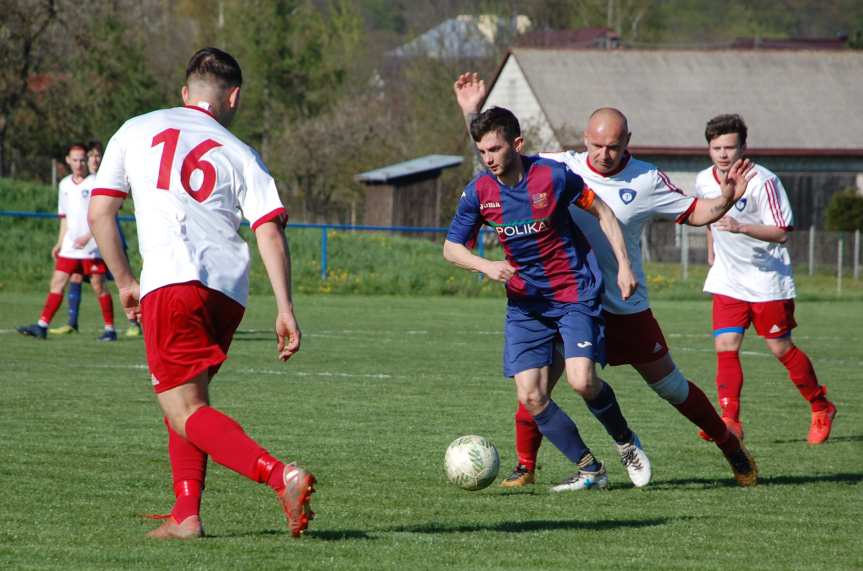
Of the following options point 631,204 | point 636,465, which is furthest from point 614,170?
point 636,465

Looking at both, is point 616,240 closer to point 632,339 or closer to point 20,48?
point 632,339

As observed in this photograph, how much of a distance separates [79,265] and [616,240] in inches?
428

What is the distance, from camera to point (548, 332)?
6.88m

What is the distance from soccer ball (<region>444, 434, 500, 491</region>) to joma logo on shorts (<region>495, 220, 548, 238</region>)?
3.51ft

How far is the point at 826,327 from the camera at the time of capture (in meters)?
21.2

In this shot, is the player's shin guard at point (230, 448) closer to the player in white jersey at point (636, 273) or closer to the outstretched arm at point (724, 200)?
the player in white jersey at point (636, 273)

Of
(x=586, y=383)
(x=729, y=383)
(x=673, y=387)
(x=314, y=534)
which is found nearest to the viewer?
(x=314, y=534)

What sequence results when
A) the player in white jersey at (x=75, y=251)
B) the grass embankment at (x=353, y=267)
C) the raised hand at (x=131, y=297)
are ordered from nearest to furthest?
the raised hand at (x=131, y=297) < the player in white jersey at (x=75, y=251) < the grass embankment at (x=353, y=267)

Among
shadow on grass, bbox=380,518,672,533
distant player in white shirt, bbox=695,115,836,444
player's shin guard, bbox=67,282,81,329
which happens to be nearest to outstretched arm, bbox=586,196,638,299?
shadow on grass, bbox=380,518,672,533

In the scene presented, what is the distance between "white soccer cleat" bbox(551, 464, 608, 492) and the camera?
22.8ft

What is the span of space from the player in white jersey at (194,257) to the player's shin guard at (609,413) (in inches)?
88.8

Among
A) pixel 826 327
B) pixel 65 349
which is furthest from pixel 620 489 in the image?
pixel 826 327

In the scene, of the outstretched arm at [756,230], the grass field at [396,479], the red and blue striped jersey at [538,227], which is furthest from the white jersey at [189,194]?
the outstretched arm at [756,230]

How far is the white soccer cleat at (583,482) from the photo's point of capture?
22.8ft
